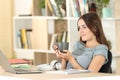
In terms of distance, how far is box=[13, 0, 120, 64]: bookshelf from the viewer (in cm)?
477

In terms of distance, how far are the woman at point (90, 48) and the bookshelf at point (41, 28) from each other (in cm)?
125

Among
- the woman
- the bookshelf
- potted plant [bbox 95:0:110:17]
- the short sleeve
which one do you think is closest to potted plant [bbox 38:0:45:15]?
the bookshelf

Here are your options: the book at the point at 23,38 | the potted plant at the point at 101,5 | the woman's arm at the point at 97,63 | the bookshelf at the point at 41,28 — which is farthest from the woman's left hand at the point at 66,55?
the book at the point at 23,38

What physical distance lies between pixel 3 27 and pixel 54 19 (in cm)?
89

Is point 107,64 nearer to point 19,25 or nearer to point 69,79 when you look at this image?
point 69,79

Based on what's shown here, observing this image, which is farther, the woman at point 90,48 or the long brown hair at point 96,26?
the long brown hair at point 96,26

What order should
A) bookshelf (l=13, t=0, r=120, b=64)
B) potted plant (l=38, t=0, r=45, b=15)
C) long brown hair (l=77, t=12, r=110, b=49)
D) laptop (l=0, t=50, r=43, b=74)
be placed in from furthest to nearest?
potted plant (l=38, t=0, r=45, b=15), bookshelf (l=13, t=0, r=120, b=64), long brown hair (l=77, t=12, r=110, b=49), laptop (l=0, t=50, r=43, b=74)

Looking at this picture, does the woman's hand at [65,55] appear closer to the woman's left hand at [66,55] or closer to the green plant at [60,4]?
the woman's left hand at [66,55]

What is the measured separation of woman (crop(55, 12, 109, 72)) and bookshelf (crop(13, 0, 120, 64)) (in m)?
1.25

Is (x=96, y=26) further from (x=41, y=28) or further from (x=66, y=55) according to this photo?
(x=41, y=28)

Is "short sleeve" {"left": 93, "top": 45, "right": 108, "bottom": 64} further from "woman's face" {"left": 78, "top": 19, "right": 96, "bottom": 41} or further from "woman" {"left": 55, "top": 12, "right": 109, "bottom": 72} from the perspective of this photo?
"woman's face" {"left": 78, "top": 19, "right": 96, "bottom": 41}

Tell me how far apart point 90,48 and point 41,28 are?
201cm

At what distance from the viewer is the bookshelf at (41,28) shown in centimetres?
477

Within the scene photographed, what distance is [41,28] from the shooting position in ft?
17.5
